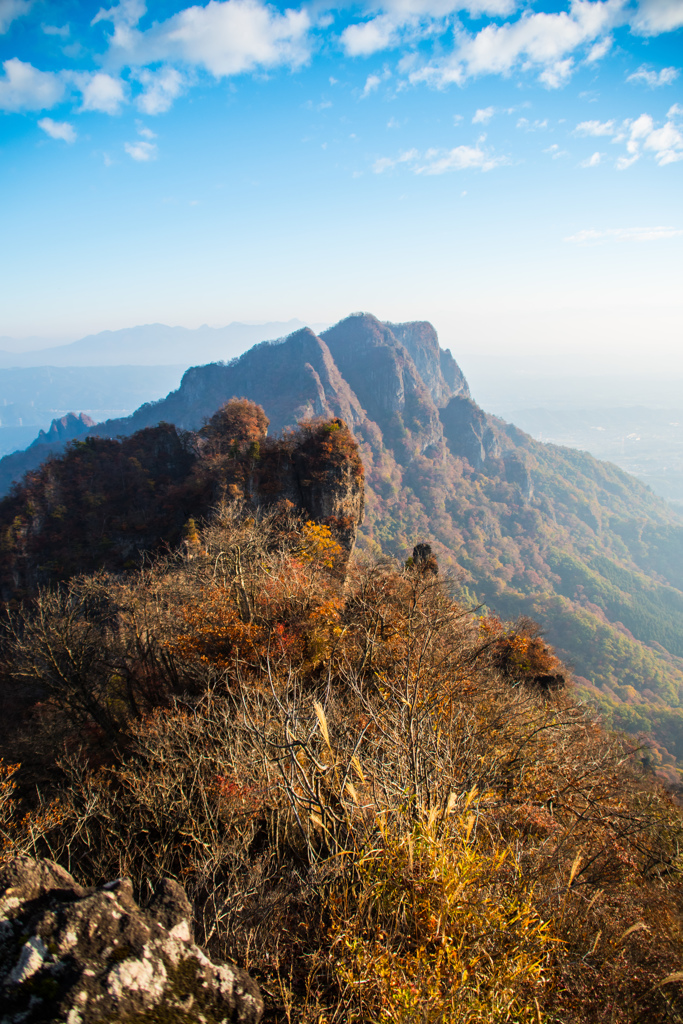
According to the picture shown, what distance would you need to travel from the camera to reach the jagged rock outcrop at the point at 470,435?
548 feet

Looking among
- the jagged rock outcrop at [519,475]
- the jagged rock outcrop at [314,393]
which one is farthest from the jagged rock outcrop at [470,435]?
the jagged rock outcrop at [519,475]

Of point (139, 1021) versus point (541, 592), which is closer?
point (139, 1021)

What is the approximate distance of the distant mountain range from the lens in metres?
81.6

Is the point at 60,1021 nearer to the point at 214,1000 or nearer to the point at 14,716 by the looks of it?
the point at 214,1000

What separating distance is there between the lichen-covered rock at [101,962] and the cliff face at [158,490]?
832 inches

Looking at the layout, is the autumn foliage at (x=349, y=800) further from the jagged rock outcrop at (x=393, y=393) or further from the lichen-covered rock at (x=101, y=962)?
the jagged rock outcrop at (x=393, y=393)

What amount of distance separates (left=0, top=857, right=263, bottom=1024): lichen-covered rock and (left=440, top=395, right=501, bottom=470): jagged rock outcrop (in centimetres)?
17288

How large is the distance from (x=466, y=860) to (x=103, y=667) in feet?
62.3

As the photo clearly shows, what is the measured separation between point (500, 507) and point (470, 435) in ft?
123

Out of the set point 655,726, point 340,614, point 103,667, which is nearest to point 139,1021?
point 340,614

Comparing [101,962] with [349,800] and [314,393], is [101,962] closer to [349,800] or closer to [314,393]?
[349,800]

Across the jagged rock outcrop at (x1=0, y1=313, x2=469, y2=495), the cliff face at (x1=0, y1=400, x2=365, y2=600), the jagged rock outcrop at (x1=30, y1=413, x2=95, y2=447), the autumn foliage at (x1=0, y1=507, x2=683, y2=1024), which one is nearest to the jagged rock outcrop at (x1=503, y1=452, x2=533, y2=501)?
the jagged rock outcrop at (x1=0, y1=313, x2=469, y2=495)

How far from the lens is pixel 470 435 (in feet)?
551

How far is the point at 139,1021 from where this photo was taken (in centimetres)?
317
